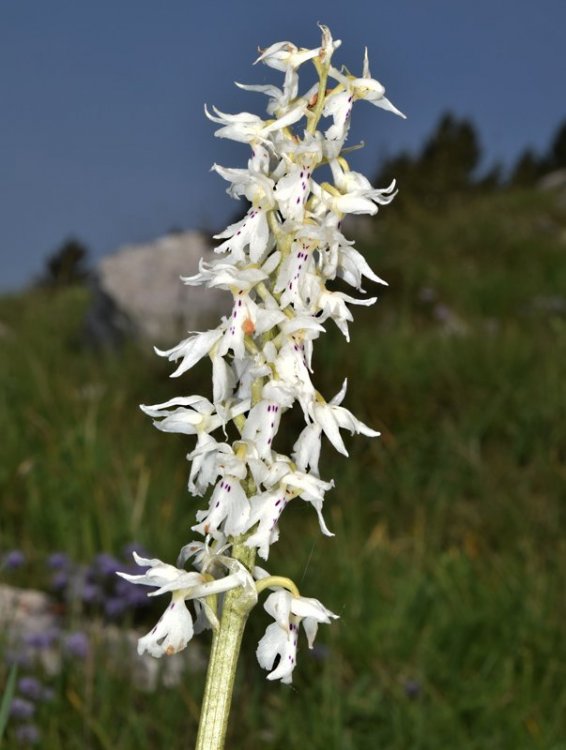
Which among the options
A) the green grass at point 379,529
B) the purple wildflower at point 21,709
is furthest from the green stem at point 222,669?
the purple wildflower at point 21,709

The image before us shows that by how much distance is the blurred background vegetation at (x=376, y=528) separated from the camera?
3.89 meters

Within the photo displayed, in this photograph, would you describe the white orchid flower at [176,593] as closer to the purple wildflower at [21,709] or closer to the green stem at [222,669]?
the green stem at [222,669]

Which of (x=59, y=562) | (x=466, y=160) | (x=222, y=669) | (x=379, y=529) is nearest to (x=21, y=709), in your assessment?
(x=59, y=562)

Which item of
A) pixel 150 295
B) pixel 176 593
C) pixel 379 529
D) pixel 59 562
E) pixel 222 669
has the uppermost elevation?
pixel 150 295

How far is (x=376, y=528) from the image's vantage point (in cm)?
584

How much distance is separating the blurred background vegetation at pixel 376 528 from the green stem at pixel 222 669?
0.30 meters

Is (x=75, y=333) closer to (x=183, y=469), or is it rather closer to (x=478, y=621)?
(x=183, y=469)

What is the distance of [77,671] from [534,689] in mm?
1781

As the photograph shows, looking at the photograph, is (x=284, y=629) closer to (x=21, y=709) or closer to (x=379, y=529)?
(x=21, y=709)

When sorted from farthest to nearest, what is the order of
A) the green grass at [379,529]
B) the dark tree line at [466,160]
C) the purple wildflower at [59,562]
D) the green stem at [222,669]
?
1. the dark tree line at [466,160]
2. the purple wildflower at [59,562]
3. the green grass at [379,529]
4. the green stem at [222,669]

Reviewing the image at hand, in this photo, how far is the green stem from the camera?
1.51m

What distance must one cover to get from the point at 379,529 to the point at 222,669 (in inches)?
168

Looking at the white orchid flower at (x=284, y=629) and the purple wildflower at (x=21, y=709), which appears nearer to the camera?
the white orchid flower at (x=284, y=629)

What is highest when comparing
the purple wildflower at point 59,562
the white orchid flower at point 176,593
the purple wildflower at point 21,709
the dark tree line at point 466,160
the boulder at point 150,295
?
the dark tree line at point 466,160
